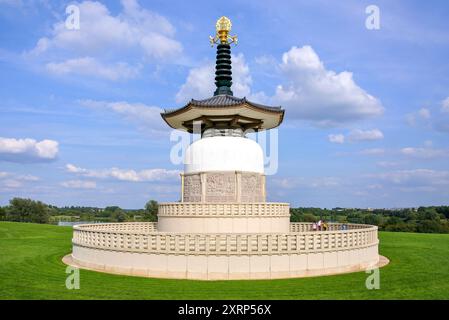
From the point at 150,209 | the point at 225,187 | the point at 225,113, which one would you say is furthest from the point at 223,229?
the point at 150,209

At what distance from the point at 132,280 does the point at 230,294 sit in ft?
14.7

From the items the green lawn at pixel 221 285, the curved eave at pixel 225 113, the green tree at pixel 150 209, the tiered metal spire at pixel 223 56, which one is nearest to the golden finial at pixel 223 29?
the tiered metal spire at pixel 223 56

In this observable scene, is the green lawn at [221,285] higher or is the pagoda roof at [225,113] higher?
the pagoda roof at [225,113]

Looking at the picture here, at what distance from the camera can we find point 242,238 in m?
16.4

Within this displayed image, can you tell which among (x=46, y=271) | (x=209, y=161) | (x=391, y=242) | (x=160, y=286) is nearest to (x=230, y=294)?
(x=160, y=286)

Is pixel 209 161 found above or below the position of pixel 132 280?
above

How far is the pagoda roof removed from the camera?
2575 centimetres

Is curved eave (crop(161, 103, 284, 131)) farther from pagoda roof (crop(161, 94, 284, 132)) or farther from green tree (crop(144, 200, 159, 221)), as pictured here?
green tree (crop(144, 200, 159, 221))

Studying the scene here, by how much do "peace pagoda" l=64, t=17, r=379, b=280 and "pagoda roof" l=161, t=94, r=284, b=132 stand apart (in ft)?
0.22

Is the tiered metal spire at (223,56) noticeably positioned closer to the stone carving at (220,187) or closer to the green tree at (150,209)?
the stone carving at (220,187)

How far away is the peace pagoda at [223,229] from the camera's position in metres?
16.2

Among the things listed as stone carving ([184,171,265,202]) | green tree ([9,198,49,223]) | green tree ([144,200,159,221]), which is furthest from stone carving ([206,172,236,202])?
green tree ([9,198,49,223])

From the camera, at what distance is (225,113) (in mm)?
25984
